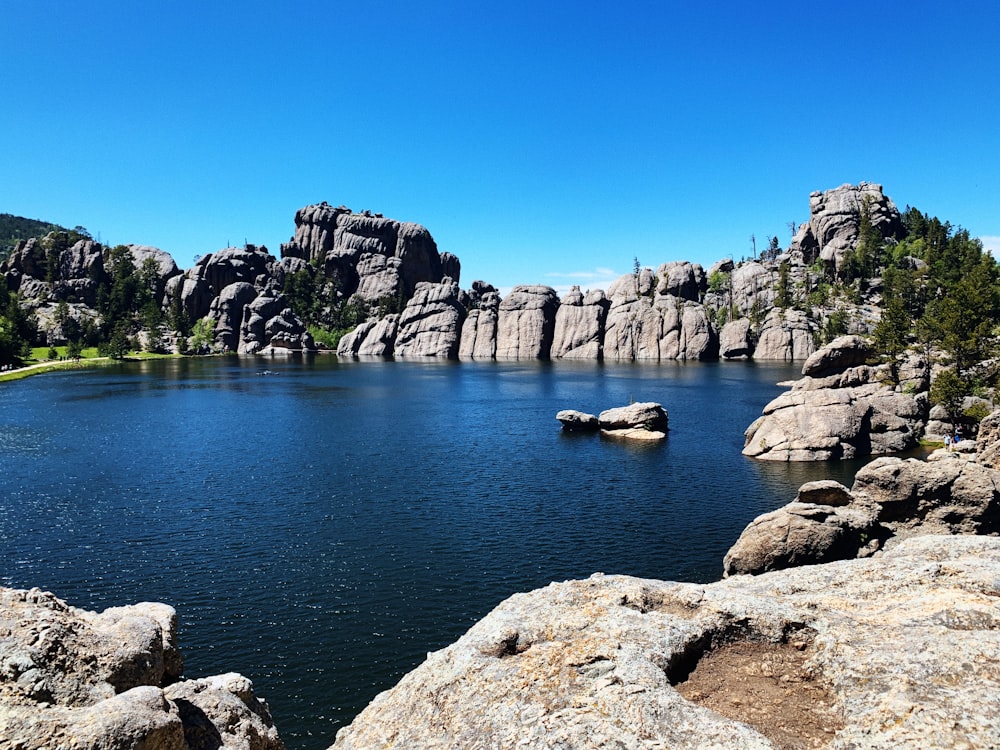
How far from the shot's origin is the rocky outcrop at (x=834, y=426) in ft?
190

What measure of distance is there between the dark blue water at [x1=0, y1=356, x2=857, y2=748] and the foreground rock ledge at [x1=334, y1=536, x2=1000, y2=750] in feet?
40.6

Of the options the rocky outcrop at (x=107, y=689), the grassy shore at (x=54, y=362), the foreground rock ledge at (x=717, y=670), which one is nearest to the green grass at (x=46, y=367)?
the grassy shore at (x=54, y=362)

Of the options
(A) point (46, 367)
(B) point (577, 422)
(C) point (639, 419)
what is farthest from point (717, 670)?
(A) point (46, 367)

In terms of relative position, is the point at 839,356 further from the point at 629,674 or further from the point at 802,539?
the point at 629,674

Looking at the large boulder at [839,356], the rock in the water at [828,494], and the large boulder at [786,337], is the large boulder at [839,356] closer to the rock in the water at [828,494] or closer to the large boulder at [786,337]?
the rock in the water at [828,494]

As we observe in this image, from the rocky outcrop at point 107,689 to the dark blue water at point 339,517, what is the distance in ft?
30.2

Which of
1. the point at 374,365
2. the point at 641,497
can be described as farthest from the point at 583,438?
the point at 374,365

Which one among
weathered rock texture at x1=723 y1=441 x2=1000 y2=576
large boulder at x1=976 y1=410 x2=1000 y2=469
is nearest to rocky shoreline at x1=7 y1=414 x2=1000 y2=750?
weathered rock texture at x1=723 y1=441 x2=1000 y2=576

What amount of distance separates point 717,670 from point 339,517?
3445 centimetres

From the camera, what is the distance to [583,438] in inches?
2790

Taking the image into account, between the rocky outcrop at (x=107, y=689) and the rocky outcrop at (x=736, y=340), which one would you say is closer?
the rocky outcrop at (x=107, y=689)

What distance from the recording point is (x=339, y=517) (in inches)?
1651

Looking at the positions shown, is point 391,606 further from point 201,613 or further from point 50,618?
→ point 50,618

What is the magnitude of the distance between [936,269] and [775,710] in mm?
187373
